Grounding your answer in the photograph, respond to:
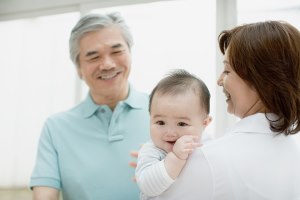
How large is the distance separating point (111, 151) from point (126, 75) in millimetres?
397

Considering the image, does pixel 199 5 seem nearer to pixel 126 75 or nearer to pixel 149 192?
pixel 126 75

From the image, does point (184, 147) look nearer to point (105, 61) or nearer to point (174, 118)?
point (174, 118)

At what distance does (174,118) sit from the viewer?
118cm

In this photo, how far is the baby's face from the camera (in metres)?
1.18

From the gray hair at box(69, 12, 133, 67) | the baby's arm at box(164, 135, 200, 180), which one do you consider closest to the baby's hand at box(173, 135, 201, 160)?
the baby's arm at box(164, 135, 200, 180)

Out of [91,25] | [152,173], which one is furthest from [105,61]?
[152,173]

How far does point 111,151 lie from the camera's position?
1784 mm

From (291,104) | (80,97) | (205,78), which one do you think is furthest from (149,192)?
(80,97)

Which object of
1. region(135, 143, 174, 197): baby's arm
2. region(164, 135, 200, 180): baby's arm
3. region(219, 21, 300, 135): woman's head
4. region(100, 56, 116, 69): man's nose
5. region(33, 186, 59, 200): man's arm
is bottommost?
region(33, 186, 59, 200): man's arm

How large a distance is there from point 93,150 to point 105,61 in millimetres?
435

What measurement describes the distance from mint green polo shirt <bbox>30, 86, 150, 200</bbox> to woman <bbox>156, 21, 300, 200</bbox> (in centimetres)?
78

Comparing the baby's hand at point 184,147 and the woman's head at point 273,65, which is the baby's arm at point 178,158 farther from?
the woman's head at point 273,65

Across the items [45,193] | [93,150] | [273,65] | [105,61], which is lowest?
[45,193]

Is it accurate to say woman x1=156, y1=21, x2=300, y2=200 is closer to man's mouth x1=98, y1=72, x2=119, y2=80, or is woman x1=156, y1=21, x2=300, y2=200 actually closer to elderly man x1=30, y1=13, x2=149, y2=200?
elderly man x1=30, y1=13, x2=149, y2=200
